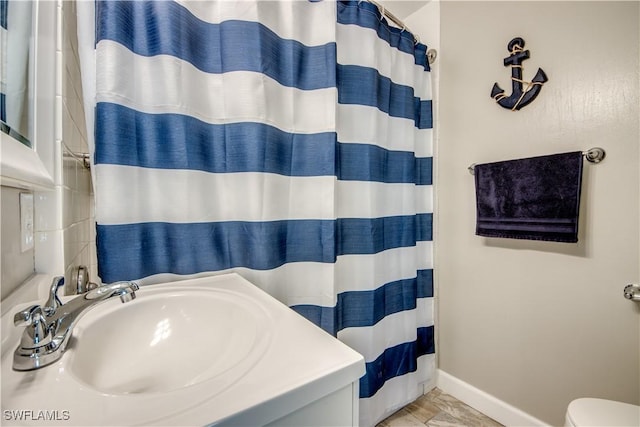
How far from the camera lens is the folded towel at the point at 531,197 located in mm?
1069

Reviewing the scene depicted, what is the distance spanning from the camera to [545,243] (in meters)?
1.20

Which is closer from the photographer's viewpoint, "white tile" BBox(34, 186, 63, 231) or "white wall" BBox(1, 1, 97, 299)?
"white wall" BBox(1, 1, 97, 299)

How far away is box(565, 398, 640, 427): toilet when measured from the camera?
0.78 metres

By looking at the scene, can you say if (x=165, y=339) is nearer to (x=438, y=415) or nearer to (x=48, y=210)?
(x=48, y=210)

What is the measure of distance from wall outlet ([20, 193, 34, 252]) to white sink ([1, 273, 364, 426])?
16cm

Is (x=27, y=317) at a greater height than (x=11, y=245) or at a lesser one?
lesser

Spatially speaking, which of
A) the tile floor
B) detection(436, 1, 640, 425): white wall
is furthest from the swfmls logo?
detection(436, 1, 640, 425): white wall

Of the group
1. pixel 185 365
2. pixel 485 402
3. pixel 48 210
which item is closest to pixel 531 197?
pixel 485 402

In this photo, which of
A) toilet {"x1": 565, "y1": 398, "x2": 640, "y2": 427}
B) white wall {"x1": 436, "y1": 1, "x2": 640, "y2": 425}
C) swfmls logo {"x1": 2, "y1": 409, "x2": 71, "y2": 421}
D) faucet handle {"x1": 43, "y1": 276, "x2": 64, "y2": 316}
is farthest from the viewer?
white wall {"x1": 436, "y1": 1, "x2": 640, "y2": 425}

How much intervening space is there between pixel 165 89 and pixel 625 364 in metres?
1.91

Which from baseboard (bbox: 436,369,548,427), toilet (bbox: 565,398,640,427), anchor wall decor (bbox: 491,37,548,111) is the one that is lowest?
baseboard (bbox: 436,369,548,427)

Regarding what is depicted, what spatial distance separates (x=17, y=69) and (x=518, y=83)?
1722mm

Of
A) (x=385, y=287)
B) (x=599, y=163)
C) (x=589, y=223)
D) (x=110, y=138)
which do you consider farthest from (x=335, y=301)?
(x=599, y=163)

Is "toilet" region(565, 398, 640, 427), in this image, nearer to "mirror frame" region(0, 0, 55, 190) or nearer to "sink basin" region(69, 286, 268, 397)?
"sink basin" region(69, 286, 268, 397)
